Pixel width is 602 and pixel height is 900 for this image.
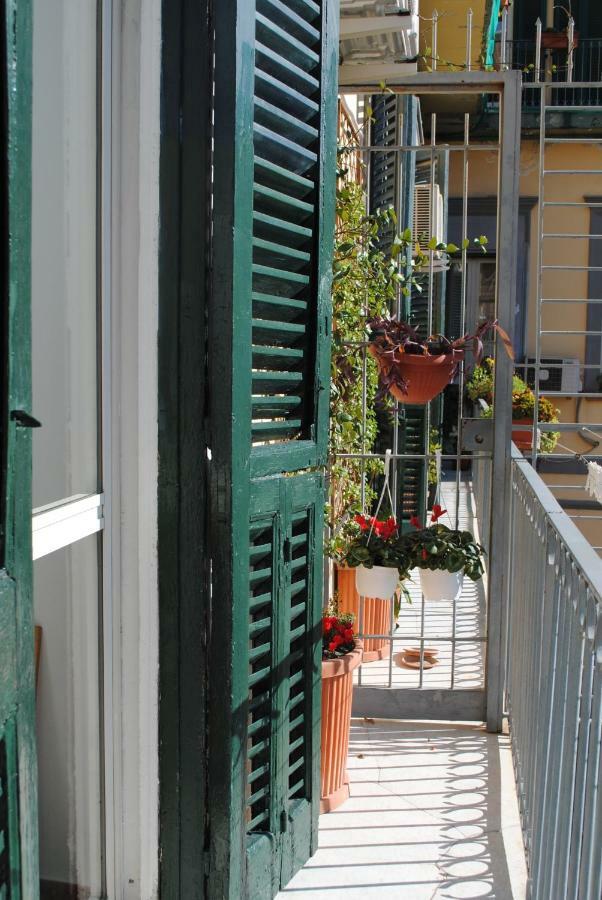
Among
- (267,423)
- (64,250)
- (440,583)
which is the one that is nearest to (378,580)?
(440,583)

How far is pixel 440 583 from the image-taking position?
3.95 m

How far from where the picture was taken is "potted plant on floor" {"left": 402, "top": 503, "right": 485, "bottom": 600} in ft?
12.8

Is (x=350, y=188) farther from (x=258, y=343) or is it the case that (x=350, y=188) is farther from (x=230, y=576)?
(x=230, y=576)

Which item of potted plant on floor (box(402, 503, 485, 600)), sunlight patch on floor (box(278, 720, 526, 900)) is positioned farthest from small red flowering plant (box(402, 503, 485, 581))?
sunlight patch on floor (box(278, 720, 526, 900))

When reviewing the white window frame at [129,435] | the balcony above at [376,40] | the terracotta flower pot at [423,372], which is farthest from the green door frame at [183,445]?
the terracotta flower pot at [423,372]

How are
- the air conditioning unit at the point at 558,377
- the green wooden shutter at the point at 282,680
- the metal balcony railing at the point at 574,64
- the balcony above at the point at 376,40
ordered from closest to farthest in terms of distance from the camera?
the green wooden shutter at the point at 282,680 < the balcony above at the point at 376,40 < the air conditioning unit at the point at 558,377 < the metal balcony railing at the point at 574,64

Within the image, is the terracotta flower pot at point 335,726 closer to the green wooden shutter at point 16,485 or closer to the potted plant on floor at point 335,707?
the potted plant on floor at point 335,707

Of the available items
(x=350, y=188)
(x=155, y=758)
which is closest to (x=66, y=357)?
(x=155, y=758)

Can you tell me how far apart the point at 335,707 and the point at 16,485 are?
2268 millimetres

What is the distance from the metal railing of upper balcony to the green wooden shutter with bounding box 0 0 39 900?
0.83m

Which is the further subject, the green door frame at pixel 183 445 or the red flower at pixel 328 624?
the red flower at pixel 328 624

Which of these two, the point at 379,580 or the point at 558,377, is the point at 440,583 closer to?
the point at 379,580

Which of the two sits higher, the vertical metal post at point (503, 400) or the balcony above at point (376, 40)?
the balcony above at point (376, 40)

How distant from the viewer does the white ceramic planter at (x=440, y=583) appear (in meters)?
3.94
